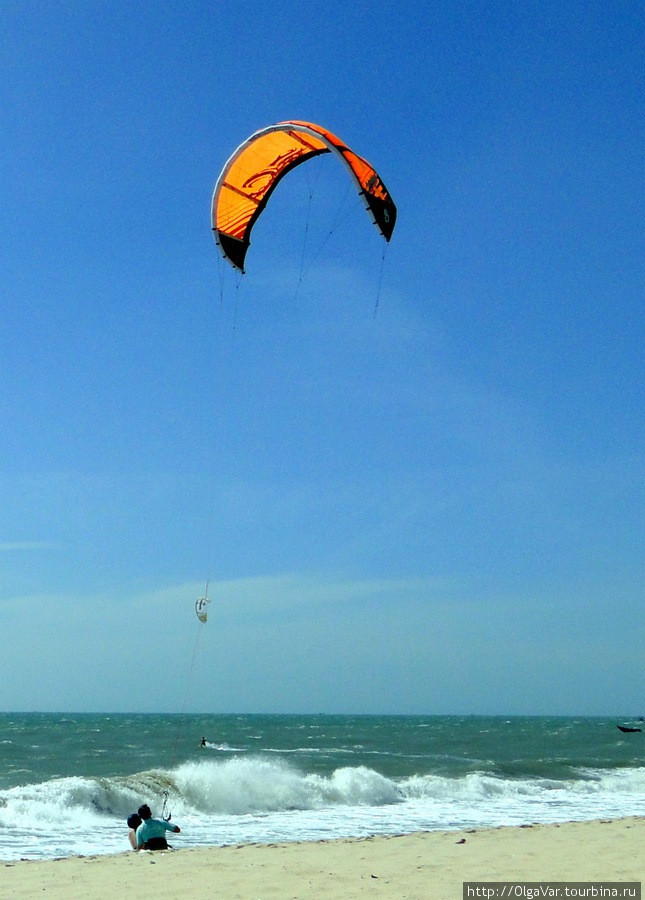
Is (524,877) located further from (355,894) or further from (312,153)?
(312,153)

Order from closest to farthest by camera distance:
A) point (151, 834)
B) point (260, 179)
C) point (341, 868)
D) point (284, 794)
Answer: point (341, 868) < point (151, 834) < point (260, 179) < point (284, 794)

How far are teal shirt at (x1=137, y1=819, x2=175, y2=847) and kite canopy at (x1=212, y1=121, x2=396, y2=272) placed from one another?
24.2ft

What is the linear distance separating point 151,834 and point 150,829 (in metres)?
0.06

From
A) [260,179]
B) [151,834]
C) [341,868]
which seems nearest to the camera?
[341,868]

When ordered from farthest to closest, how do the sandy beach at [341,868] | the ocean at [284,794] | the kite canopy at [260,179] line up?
the ocean at [284,794] < the kite canopy at [260,179] < the sandy beach at [341,868]

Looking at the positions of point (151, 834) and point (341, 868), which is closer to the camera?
point (341, 868)

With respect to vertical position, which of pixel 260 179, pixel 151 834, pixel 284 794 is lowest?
pixel 284 794

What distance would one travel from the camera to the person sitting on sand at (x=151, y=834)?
1088cm

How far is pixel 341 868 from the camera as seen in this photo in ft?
30.7

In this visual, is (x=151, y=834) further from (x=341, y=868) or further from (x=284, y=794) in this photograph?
(x=284, y=794)

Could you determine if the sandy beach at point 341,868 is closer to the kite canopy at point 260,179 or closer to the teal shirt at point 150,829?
the teal shirt at point 150,829

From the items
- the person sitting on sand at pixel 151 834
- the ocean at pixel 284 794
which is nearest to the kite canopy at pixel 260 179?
the person sitting on sand at pixel 151 834

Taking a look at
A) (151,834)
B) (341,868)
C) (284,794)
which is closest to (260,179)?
(341,868)

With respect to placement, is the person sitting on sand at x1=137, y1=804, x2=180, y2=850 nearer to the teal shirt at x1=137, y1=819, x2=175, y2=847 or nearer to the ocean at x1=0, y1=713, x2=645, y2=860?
the teal shirt at x1=137, y1=819, x2=175, y2=847
